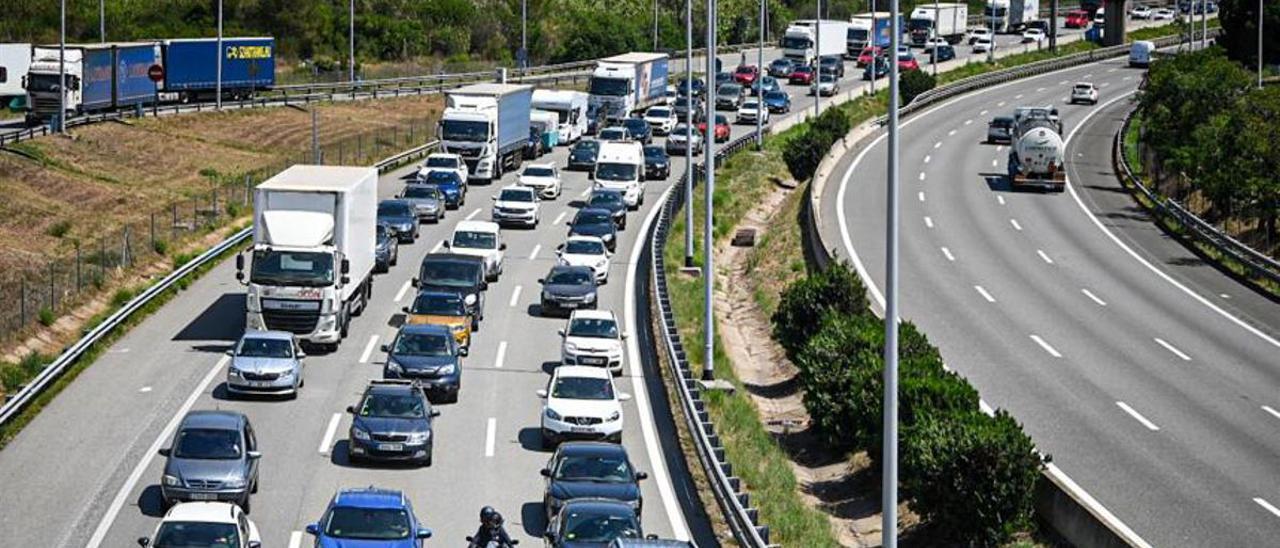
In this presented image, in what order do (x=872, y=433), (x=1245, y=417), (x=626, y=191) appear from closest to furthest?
(x=872, y=433) < (x=1245, y=417) < (x=626, y=191)

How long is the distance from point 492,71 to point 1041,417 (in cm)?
8918

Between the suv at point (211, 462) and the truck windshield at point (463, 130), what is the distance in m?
41.5

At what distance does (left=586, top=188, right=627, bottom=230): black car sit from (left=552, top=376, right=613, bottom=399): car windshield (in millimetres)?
26613

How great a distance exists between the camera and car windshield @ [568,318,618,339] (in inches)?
1735

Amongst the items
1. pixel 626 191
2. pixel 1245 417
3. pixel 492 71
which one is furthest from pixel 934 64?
pixel 1245 417

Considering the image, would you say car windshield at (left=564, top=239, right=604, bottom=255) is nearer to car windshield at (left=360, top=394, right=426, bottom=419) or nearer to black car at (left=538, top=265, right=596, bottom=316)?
black car at (left=538, top=265, right=596, bottom=316)

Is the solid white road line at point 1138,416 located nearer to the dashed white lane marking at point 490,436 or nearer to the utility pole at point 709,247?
the utility pole at point 709,247

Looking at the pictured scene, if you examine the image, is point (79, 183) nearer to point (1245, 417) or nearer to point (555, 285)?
point (555, 285)

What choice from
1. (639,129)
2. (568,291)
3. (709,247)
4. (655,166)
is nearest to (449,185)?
Answer: (655,166)

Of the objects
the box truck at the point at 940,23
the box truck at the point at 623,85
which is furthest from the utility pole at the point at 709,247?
the box truck at the point at 940,23

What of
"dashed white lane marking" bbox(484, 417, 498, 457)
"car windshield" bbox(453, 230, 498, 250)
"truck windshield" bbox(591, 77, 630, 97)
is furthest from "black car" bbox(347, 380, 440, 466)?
"truck windshield" bbox(591, 77, 630, 97)

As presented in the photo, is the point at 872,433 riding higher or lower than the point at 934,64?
lower

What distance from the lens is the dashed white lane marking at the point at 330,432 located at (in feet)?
120

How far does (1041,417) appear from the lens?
1604 inches
